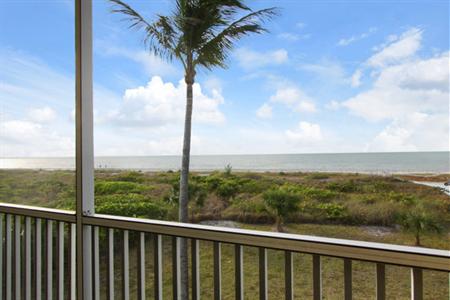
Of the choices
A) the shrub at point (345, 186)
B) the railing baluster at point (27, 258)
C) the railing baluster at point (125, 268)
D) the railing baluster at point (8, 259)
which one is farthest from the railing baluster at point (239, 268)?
the railing baluster at point (8, 259)

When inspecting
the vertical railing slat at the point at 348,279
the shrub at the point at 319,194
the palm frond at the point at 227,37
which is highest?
the palm frond at the point at 227,37

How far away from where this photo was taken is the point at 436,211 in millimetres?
1816

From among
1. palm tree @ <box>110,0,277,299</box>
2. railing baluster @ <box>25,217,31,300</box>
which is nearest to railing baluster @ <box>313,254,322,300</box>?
palm tree @ <box>110,0,277,299</box>

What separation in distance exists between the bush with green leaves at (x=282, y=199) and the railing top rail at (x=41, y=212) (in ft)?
4.25

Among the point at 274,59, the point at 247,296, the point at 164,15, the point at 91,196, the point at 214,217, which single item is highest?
the point at 164,15

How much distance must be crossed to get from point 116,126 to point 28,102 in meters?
0.76

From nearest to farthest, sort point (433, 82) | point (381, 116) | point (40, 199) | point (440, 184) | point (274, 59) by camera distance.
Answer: point (440, 184), point (433, 82), point (381, 116), point (274, 59), point (40, 199)

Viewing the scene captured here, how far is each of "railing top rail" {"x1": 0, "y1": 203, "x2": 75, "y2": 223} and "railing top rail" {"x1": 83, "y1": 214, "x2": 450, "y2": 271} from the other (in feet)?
1.26

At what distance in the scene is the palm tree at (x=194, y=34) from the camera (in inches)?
97.0

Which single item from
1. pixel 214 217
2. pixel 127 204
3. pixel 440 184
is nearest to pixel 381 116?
pixel 440 184

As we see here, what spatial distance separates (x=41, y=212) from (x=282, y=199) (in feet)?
5.36

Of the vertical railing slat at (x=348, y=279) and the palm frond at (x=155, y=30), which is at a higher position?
the palm frond at (x=155, y=30)

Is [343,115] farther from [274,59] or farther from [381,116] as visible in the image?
[274,59]

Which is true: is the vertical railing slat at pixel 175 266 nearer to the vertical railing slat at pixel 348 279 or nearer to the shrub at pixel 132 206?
the vertical railing slat at pixel 348 279
